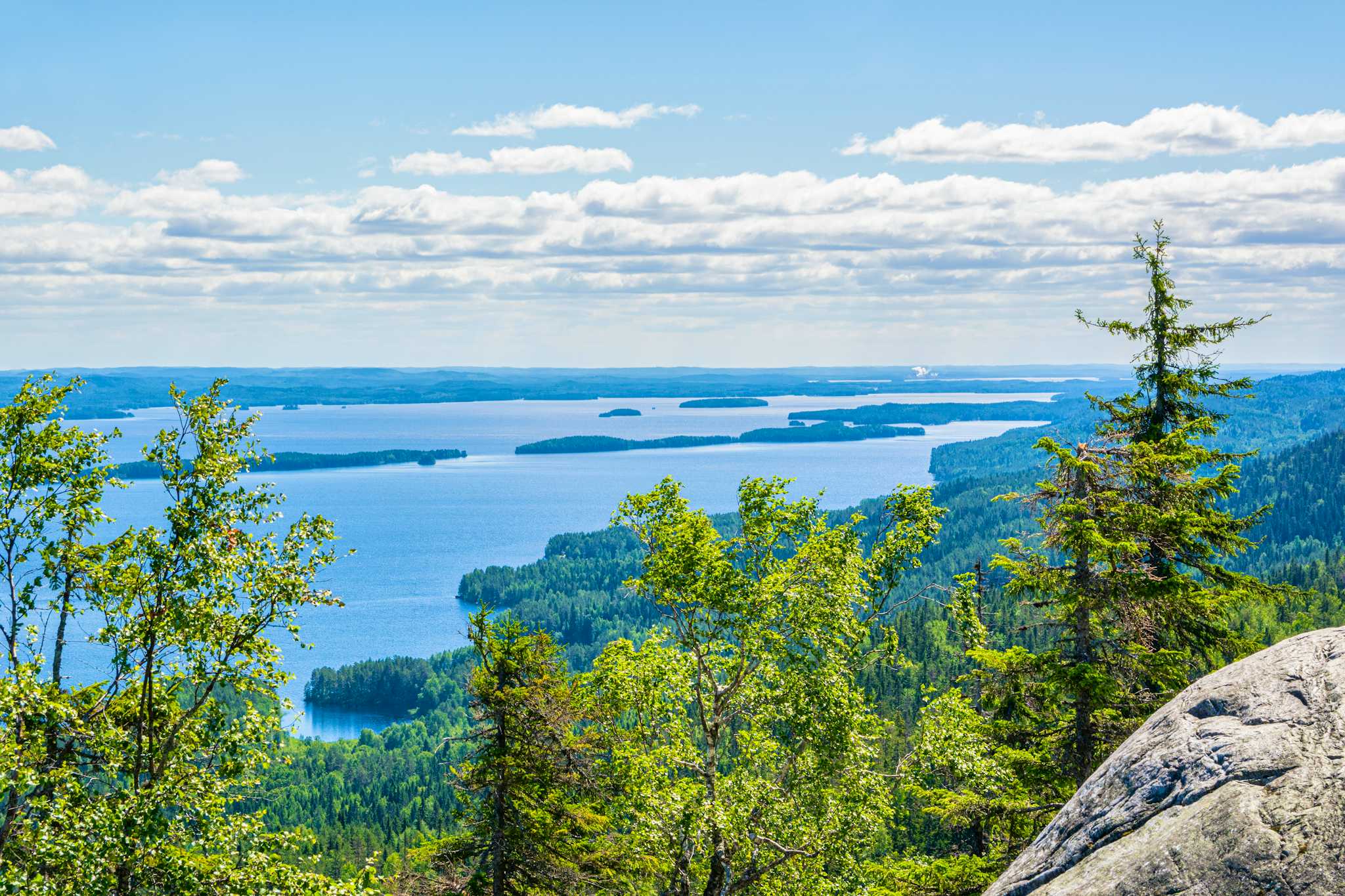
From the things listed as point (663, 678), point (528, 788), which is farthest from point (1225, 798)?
point (528, 788)

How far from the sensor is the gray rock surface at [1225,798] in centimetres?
859

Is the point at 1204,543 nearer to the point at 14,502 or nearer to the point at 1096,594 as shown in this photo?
the point at 1096,594

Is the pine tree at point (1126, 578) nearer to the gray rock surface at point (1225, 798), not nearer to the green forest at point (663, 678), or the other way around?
the green forest at point (663, 678)

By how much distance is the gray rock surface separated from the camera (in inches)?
338

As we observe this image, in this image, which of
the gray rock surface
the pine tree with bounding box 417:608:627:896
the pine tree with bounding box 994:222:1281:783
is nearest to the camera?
the gray rock surface

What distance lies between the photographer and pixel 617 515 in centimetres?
1909

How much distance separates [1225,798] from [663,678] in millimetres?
11814

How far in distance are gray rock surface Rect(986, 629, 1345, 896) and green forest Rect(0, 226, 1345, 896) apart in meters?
5.38

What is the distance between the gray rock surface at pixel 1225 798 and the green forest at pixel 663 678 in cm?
538

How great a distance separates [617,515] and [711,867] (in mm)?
6806

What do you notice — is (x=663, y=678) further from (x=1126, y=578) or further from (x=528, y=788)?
(x=1126, y=578)

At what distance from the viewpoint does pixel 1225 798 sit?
9.12 metres

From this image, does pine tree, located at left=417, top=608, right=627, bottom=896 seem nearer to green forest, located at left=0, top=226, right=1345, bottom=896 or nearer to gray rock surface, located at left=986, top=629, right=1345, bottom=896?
green forest, located at left=0, top=226, right=1345, bottom=896

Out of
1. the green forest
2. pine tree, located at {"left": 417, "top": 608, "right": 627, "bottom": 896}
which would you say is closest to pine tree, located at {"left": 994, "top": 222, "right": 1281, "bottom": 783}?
the green forest
